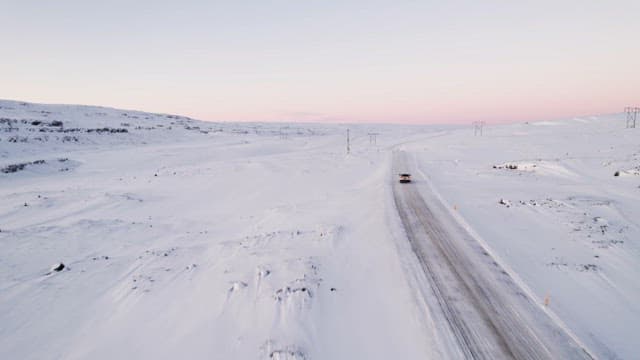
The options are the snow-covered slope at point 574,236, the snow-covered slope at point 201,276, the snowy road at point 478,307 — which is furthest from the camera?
the snow-covered slope at point 574,236

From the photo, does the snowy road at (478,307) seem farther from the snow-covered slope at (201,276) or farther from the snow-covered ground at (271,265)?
the snow-covered slope at (201,276)

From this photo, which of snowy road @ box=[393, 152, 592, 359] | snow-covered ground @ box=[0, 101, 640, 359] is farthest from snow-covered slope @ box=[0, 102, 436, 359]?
snowy road @ box=[393, 152, 592, 359]

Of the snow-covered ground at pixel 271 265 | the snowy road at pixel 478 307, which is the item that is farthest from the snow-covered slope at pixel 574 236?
the snowy road at pixel 478 307

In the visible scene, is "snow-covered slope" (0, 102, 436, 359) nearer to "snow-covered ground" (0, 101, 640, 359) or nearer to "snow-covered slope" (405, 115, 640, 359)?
"snow-covered ground" (0, 101, 640, 359)

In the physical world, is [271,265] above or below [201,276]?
above

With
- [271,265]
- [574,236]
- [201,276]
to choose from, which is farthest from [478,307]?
[201,276]

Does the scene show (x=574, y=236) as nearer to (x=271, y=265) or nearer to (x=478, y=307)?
(x=478, y=307)

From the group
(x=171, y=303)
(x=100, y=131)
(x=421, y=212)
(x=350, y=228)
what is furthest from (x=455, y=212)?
(x=100, y=131)

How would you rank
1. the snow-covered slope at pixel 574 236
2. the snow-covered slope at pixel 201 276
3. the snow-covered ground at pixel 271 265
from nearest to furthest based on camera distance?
1. the snow-covered slope at pixel 201 276
2. the snow-covered ground at pixel 271 265
3. the snow-covered slope at pixel 574 236
